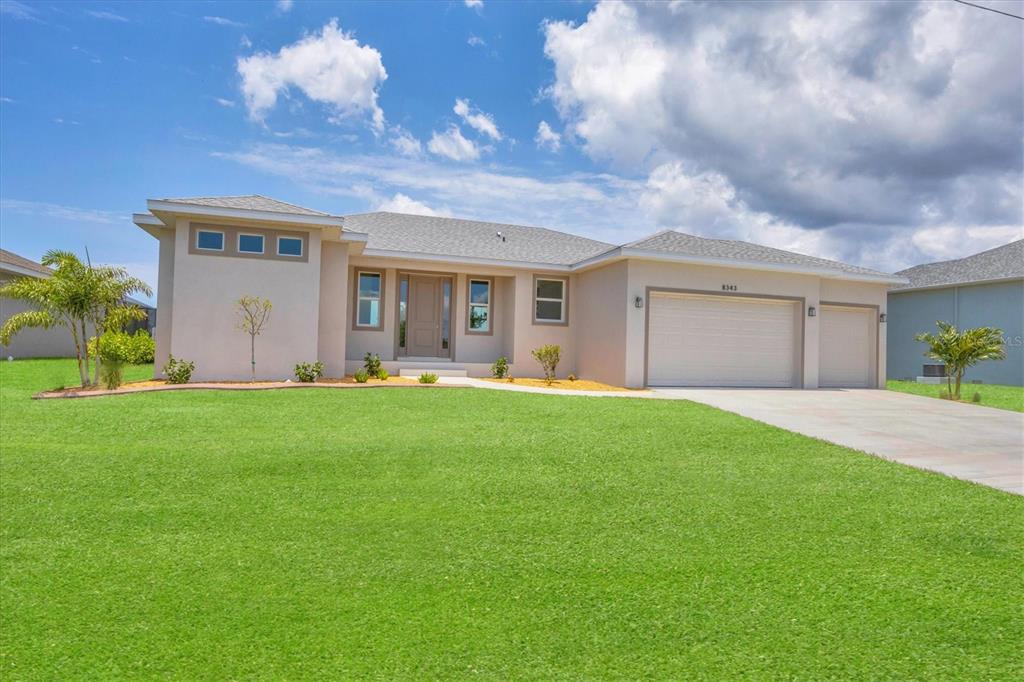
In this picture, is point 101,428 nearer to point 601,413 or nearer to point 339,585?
point 339,585

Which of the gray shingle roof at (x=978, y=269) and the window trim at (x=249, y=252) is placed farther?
the gray shingle roof at (x=978, y=269)

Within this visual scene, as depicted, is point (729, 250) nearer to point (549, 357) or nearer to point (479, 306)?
point (549, 357)

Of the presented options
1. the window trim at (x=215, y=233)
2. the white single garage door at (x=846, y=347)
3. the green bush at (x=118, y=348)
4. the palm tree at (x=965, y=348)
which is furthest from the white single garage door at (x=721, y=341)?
the green bush at (x=118, y=348)

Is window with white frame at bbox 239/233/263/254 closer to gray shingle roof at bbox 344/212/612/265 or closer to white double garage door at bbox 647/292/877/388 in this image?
gray shingle roof at bbox 344/212/612/265

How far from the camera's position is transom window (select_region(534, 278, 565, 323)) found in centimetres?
1841

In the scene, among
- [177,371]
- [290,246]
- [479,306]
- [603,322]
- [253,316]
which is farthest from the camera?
[479,306]

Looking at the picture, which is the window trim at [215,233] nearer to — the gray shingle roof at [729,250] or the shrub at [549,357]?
the shrub at [549,357]

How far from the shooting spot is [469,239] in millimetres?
20078

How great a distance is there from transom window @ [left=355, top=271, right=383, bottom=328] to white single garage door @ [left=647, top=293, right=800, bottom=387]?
299 inches

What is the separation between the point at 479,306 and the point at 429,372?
10.3ft

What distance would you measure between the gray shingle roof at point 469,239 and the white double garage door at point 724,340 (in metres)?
3.95

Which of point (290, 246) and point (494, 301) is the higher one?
point (290, 246)

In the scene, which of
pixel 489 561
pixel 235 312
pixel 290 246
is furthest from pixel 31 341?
pixel 489 561

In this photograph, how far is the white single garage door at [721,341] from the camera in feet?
52.3
